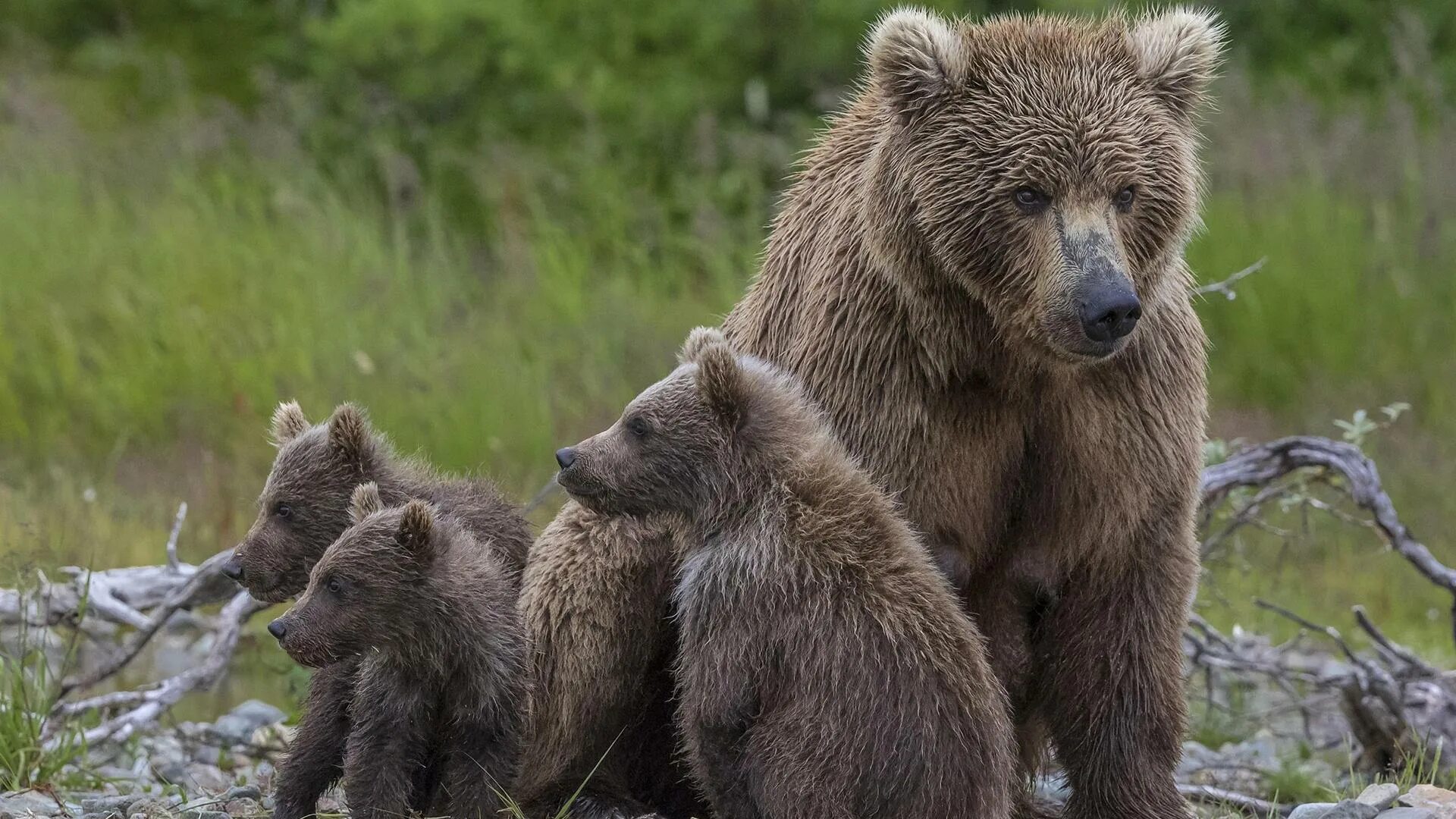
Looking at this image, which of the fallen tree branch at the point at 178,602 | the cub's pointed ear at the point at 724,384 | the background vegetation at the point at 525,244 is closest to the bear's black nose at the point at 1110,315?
the cub's pointed ear at the point at 724,384

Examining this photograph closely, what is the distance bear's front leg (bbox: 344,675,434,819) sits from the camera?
483cm

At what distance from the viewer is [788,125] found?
1420cm

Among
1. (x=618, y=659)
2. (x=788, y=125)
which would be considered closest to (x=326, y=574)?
(x=618, y=659)

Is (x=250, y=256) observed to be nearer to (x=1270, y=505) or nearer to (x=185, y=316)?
(x=185, y=316)

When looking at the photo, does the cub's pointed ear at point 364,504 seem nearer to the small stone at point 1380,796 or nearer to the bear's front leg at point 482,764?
the bear's front leg at point 482,764

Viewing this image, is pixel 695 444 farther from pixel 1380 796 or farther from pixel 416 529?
pixel 1380 796

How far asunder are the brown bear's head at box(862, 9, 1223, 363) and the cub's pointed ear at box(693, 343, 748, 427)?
0.49m

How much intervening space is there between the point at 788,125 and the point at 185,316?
16.2 feet

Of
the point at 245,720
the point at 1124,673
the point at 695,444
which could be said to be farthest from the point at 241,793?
the point at 1124,673

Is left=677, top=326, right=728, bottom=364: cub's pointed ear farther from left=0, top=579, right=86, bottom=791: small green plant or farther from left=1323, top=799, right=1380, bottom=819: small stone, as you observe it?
left=0, top=579, right=86, bottom=791: small green plant

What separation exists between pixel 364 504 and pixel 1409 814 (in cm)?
296

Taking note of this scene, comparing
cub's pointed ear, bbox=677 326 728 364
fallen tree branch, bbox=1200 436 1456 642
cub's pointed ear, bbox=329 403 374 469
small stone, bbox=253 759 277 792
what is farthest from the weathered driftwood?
cub's pointed ear, bbox=677 326 728 364

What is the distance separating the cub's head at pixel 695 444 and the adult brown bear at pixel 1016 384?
24 centimetres

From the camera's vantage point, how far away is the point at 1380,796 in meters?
5.31
